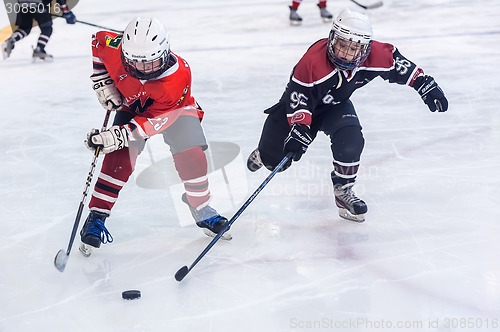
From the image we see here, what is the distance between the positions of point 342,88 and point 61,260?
120 centimetres

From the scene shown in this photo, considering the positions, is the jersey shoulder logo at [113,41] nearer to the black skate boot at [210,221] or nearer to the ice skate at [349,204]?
the black skate boot at [210,221]

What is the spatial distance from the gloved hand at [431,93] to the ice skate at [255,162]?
2.40ft

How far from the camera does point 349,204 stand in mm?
2889

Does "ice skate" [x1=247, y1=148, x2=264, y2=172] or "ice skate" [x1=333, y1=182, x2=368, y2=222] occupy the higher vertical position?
"ice skate" [x1=333, y1=182, x2=368, y2=222]

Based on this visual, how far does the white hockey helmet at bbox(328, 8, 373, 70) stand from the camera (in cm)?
269

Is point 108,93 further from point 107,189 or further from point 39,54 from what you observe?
point 39,54

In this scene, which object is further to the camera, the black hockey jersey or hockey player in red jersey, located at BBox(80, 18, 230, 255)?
the black hockey jersey

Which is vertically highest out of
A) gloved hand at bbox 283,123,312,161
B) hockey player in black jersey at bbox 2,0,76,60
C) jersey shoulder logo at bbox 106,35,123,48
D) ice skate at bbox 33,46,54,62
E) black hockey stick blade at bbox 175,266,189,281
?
jersey shoulder logo at bbox 106,35,123,48

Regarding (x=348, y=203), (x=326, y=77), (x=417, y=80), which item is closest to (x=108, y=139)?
(x=326, y=77)

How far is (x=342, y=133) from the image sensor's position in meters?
2.87

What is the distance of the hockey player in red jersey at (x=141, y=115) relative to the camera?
8.22ft

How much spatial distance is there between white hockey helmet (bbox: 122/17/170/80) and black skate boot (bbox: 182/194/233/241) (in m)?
0.55

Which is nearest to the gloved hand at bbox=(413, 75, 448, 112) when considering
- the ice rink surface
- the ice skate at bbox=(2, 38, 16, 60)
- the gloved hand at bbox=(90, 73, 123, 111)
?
the ice rink surface

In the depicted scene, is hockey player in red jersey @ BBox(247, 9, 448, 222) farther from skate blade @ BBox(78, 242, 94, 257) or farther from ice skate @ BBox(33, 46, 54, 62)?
ice skate @ BBox(33, 46, 54, 62)
